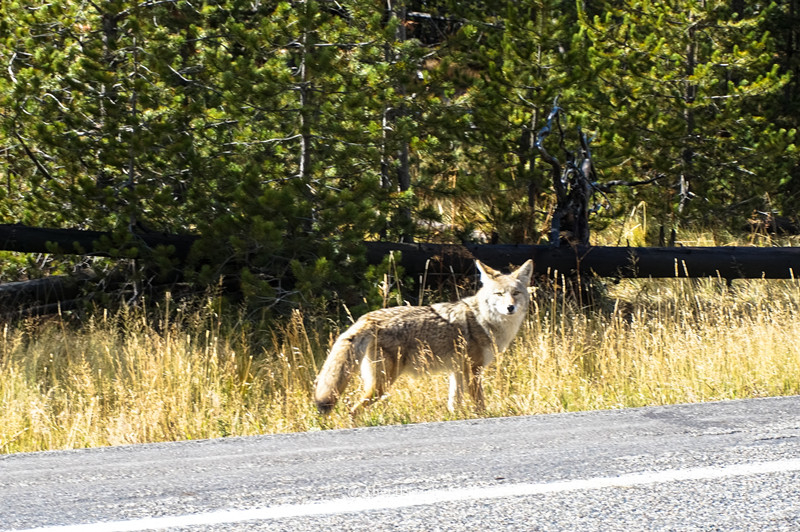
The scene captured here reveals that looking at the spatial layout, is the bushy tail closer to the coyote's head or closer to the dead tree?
the coyote's head

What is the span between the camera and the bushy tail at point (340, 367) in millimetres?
6156

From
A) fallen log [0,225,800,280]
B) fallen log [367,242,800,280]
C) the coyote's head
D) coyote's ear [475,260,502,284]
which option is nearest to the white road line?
the coyote's head

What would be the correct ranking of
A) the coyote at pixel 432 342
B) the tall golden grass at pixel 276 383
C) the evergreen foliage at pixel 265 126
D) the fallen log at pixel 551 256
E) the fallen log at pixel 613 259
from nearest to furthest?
the tall golden grass at pixel 276 383, the coyote at pixel 432 342, the evergreen foliage at pixel 265 126, the fallen log at pixel 551 256, the fallen log at pixel 613 259

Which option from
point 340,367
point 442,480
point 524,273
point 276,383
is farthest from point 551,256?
point 442,480

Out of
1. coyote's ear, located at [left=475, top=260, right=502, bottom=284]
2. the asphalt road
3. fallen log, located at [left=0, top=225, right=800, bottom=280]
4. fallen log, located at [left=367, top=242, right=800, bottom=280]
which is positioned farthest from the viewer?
fallen log, located at [left=367, top=242, right=800, bottom=280]

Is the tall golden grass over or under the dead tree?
under

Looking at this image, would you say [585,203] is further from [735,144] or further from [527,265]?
[735,144]

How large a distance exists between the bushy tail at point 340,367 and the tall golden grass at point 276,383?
5.1 inches

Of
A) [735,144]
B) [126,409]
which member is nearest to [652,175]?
[735,144]

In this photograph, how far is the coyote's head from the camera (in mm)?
7195

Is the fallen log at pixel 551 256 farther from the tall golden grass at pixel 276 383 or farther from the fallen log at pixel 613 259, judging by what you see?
the tall golden grass at pixel 276 383

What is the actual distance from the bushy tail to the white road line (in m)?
2.56

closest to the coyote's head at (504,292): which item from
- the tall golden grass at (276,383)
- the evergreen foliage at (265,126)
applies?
the tall golden grass at (276,383)

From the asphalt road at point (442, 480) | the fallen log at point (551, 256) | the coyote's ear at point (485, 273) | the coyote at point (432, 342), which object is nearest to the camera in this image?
the asphalt road at point (442, 480)
